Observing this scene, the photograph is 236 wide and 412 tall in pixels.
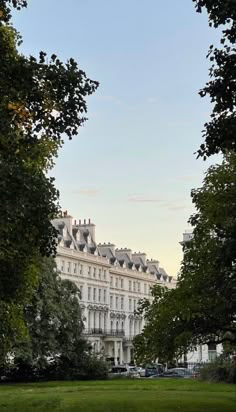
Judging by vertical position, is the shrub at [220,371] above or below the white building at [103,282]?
below

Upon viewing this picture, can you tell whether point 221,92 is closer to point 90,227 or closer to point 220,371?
point 220,371

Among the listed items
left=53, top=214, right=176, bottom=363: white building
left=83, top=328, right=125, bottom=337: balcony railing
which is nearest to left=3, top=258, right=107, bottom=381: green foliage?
left=53, top=214, right=176, bottom=363: white building

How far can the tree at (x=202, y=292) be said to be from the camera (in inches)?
896

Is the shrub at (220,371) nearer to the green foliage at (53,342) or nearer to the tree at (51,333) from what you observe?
the green foliage at (53,342)

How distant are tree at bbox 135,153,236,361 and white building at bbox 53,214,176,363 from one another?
2721 inches

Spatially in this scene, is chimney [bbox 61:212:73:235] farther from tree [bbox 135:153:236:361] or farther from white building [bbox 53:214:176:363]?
→ tree [bbox 135:153:236:361]

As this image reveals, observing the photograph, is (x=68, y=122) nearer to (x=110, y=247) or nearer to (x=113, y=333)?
(x=113, y=333)

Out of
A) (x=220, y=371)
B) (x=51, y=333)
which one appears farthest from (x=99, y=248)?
(x=220, y=371)

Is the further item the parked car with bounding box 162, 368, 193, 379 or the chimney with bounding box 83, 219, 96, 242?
the chimney with bounding box 83, 219, 96, 242

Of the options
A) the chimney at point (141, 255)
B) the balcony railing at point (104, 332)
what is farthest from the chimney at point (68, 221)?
the chimney at point (141, 255)

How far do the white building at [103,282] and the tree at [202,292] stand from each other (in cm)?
6911

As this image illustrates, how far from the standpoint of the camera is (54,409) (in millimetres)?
23062

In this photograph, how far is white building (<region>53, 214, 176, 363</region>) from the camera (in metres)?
103

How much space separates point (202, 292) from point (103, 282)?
91.9 m
